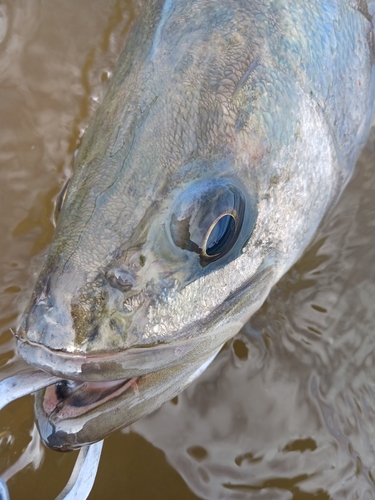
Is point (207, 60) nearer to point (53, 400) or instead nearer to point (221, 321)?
point (221, 321)

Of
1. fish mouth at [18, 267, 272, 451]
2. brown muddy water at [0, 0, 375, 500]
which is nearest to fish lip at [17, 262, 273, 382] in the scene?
fish mouth at [18, 267, 272, 451]

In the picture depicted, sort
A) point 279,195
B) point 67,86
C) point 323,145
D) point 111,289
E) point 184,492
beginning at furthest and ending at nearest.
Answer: point 67,86 → point 184,492 → point 323,145 → point 279,195 → point 111,289

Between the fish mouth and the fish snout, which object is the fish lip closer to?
the fish mouth

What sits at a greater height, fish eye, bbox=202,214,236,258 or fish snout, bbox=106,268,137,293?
fish eye, bbox=202,214,236,258

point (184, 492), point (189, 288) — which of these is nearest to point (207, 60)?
point (189, 288)

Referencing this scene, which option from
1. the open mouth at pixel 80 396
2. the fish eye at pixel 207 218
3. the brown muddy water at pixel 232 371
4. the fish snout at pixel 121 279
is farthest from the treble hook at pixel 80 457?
the brown muddy water at pixel 232 371

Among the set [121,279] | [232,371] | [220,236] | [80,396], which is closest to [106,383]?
[80,396]

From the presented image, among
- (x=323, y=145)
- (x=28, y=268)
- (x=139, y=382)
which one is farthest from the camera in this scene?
(x=28, y=268)
